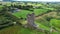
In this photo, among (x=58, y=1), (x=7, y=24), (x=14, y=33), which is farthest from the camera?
(x=58, y=1)

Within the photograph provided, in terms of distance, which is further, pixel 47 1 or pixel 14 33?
pixel 47 1

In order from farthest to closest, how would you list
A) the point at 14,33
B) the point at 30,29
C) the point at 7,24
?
the point at 7,24
the point at 30,29
the point at 14,33

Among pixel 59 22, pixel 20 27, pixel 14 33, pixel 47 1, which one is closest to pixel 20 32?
pixel 14 33

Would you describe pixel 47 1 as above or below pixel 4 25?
below

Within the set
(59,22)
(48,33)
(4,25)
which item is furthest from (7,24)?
(59,22)

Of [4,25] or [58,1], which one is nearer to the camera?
[4,25]

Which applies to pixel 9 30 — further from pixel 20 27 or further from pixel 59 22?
pixel 59 22

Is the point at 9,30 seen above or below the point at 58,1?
above

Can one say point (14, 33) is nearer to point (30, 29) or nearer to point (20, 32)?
point (20, 32)

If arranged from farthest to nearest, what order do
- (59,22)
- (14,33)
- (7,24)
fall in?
(59,22) < (7,24) < (14,33)
